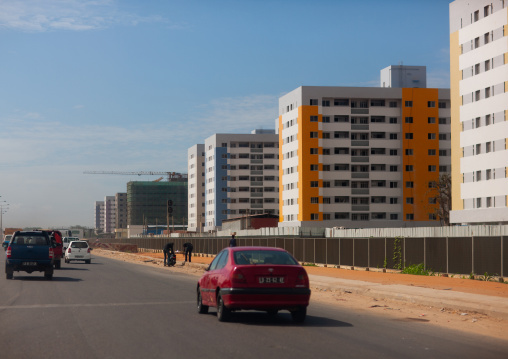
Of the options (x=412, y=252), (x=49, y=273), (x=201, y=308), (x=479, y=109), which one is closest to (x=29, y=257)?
(x=49, y=273)

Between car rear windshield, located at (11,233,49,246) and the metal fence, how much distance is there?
17234 millimetres

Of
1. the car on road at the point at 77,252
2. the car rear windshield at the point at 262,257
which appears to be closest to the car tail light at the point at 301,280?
the car rear windshield at the point at 262,257

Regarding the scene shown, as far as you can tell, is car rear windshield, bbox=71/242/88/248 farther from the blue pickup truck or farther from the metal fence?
the blue pickup truck

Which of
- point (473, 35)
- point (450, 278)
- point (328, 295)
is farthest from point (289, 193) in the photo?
point (328, 295)

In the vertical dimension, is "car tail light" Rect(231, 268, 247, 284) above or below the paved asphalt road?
above

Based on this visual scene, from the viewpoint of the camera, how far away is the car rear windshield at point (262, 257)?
14194mm

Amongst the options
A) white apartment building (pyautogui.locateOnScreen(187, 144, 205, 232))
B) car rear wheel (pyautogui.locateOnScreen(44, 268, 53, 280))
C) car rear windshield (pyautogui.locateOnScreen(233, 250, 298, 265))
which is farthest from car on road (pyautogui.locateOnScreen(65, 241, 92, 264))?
white apartment building (pyautogui.locateOnScreen(187, 144, 205, 232))

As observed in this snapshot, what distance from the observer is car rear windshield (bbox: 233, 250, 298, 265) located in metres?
14.2

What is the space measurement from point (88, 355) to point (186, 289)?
15508mm

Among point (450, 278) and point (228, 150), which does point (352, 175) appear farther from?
point (450, 278)

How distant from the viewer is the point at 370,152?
105 metres

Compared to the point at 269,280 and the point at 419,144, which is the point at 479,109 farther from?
the point at 269,280

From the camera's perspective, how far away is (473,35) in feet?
232

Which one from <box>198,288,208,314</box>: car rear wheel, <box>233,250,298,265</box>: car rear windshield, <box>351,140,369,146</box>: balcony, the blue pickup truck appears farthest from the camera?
<box>351,140,369,146</box>: balcony
